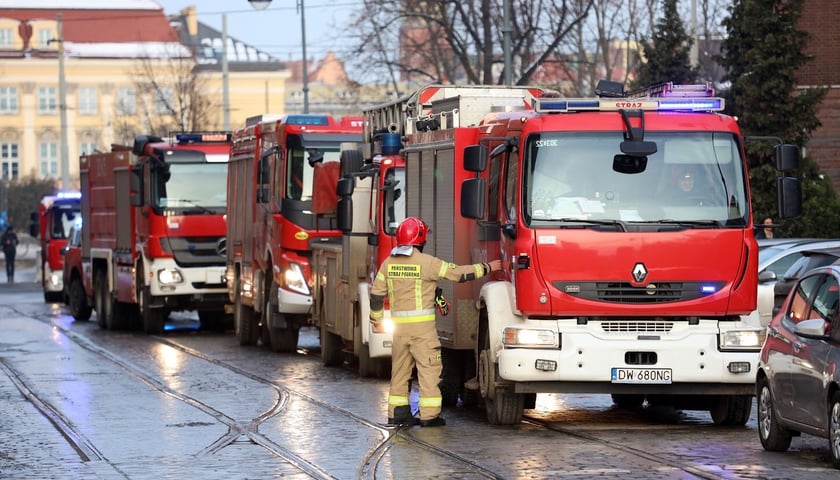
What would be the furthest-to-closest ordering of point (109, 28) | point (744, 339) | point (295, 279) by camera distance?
point (109, 28)
point (295, 279)
point (744, 339)

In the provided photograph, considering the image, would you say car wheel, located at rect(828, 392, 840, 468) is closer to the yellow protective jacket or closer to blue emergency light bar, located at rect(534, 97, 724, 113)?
the yellow protective jacket

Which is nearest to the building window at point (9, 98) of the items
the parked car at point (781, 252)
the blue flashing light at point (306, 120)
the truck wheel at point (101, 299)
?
the truck wheel at point (101, 299)

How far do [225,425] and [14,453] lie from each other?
2.11 metres

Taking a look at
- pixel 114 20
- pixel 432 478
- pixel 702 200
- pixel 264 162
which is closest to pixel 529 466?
pixel 432 478

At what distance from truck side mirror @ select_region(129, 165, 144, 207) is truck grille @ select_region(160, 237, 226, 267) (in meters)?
0.97

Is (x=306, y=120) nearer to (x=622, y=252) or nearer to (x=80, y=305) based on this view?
(x=622, y=252)

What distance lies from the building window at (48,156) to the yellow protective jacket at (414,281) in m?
107

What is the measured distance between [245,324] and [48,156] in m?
95.6

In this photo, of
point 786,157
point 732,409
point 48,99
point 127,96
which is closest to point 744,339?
point 732,409

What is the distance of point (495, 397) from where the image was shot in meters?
14.8

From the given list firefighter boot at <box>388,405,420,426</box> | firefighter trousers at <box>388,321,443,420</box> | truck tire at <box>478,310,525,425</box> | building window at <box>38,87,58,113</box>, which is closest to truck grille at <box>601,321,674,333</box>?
truck tire at <box>478,310,525,425</box>

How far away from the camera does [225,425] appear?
15.2 m

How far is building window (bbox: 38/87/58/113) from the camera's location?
385 ft

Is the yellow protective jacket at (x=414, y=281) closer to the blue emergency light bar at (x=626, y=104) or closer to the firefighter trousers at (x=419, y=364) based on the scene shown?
the firefighter trousers at (x=419, y=364)
